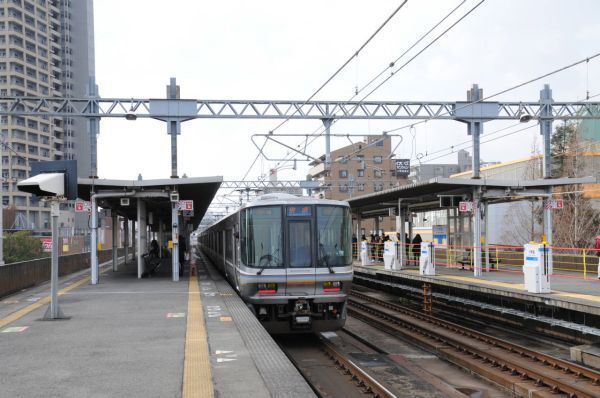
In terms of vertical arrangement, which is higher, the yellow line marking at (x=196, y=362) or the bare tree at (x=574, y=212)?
the bare tree at (x=574, y=212)

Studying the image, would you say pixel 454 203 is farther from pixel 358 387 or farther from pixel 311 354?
pixel 358 387

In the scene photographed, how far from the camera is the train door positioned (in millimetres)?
11016

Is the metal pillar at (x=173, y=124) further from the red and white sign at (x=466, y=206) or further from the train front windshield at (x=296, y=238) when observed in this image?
the train front windshield at (x=296, y=238)

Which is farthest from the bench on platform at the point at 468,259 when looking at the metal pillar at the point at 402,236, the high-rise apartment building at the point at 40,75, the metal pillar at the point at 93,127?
the high-rise apartment building at the point at 40,75

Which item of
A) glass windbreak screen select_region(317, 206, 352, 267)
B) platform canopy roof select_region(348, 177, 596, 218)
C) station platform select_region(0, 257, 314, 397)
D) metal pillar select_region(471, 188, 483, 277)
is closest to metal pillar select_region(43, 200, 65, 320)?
station platform select_region(0, 257, 314, 397)

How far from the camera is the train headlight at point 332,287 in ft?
36.5

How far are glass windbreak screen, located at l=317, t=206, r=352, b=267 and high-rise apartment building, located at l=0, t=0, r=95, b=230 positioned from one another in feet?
195

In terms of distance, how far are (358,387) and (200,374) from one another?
3.63m

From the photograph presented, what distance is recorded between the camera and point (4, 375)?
20.3 feet

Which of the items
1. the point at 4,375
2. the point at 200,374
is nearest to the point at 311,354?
the point at 200,374

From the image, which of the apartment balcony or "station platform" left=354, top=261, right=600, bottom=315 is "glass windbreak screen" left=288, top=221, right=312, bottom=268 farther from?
the apartment balcony

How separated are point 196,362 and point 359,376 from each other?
3.46 metres

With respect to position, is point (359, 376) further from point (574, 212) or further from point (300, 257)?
point (574, 212)

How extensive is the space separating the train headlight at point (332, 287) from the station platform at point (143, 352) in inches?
60.9
